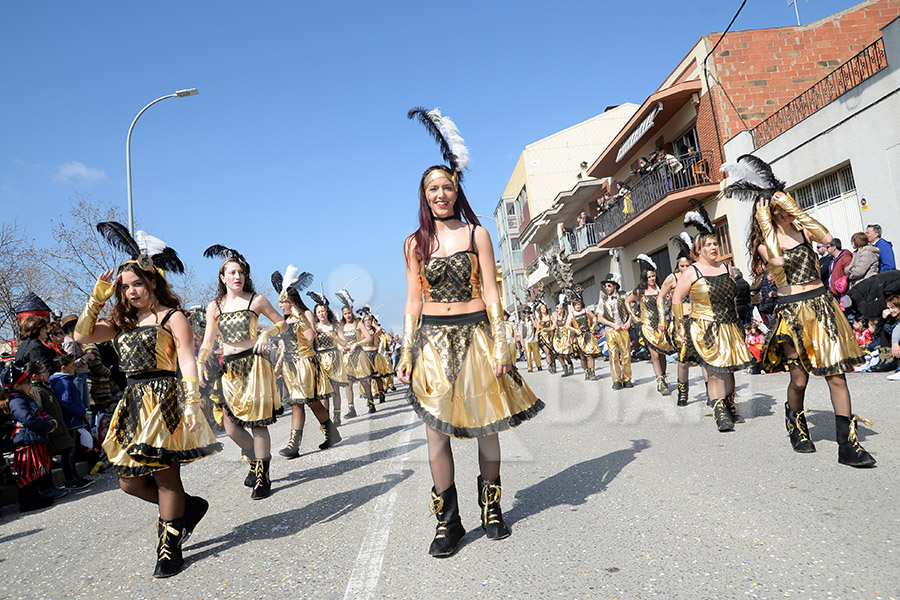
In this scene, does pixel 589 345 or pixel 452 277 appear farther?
pixel 589 345

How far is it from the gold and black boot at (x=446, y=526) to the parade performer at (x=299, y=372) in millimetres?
3530

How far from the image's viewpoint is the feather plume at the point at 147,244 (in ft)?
14.9

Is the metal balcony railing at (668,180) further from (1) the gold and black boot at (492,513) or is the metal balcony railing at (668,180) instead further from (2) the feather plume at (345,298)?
(1) the gold and black boot at (492,513)

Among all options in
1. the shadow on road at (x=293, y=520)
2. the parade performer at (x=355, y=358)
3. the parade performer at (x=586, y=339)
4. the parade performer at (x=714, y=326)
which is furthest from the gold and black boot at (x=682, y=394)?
the parade performer at (x=355, y=358)

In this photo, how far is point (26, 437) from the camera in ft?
20.4

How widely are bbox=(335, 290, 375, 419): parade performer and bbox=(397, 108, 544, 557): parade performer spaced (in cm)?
767

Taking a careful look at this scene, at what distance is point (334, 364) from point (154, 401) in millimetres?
7254

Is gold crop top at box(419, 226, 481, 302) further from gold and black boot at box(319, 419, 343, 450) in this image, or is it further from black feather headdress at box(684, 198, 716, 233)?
gold and black boot at box(319, 419, 343, 450)

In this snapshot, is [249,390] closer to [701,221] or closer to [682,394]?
[701,221]

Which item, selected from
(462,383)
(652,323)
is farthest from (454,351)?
(652,323)

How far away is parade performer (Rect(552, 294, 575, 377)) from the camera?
15523 millimetres

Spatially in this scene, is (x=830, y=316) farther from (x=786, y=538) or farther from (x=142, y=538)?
(x=142, y=538)

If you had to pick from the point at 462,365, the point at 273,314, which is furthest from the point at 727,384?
the point at 273,314

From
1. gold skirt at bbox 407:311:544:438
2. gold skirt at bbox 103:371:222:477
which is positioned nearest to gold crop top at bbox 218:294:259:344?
gold skirt at bbox 103:371:222:477
